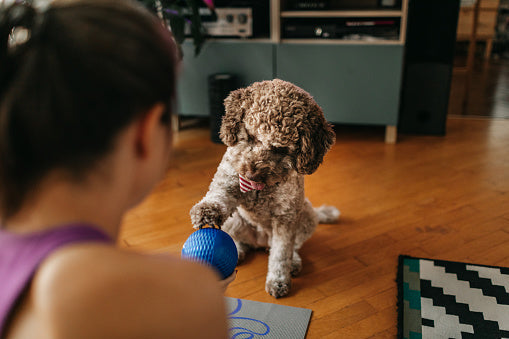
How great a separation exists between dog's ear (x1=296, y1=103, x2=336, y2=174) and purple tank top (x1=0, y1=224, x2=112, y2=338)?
2.62 ft

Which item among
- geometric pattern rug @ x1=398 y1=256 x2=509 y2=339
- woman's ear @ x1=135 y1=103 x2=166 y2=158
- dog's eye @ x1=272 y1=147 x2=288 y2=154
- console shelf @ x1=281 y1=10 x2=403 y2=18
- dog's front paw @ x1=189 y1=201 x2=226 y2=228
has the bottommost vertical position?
geometric pattern rug @ x1=398 y1=256 x2=509 y2=339

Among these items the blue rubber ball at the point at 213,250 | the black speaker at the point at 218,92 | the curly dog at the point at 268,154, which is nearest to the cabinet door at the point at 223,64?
the black speaker at the point at 218,92

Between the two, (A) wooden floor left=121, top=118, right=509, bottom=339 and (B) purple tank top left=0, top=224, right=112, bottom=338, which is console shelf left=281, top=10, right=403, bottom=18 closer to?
(A) wooden floor left=121, top=118, right=509, bottom=339

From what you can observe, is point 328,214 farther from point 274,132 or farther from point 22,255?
point 22,255

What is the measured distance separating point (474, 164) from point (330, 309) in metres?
1.50

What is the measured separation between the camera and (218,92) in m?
2.64

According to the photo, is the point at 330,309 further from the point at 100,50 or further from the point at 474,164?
the point at 474,164

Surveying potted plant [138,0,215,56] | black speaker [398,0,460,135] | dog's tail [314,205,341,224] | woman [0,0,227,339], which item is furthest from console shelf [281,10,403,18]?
woman [0,0,227,339]

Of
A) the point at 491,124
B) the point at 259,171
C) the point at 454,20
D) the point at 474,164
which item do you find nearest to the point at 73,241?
the point at 259,171

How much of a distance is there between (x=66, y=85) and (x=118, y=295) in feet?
0.63

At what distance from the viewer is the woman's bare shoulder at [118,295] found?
0.38 meters

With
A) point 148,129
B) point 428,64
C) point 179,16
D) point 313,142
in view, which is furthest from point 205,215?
point 428,64

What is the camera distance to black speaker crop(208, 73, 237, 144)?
2.63 meters

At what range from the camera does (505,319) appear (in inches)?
50.3
